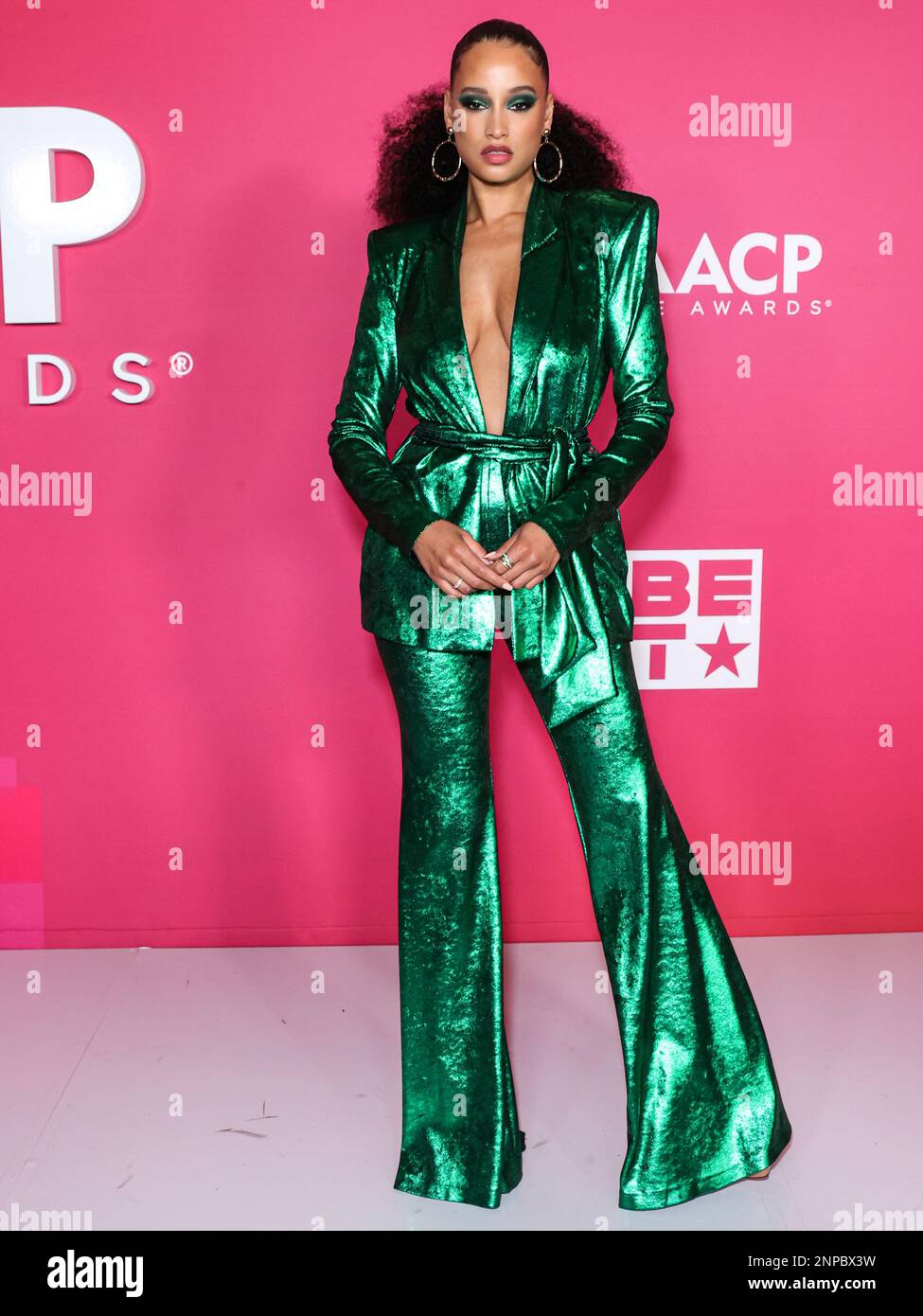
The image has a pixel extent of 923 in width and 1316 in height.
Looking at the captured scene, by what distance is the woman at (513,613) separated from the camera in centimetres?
192

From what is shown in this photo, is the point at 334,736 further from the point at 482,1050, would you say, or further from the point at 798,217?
the point at 798,217

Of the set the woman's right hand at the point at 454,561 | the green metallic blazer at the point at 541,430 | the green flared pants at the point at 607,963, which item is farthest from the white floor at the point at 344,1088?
the woman's right hand at the point at 454,561

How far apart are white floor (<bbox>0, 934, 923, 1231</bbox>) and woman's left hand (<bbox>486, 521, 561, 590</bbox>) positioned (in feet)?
3.31

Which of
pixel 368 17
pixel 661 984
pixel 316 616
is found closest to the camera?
pixel 661 984

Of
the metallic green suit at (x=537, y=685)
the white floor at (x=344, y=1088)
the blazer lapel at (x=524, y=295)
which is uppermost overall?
the blazer lapel at (x=524, y=295)

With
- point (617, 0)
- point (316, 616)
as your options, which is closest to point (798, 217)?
point (617, 0)

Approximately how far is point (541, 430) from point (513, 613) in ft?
0.92

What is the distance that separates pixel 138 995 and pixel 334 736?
0.70 metres

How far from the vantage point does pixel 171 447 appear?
2787mm

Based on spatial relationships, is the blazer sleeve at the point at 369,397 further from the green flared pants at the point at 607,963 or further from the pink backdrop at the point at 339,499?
the pink backdrop at the point at 339,499

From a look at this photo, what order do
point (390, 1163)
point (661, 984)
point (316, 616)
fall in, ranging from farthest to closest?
point (316, 616) → point (390, 1163) → point (661, 984)

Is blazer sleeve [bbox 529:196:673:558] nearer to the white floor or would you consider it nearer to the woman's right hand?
the woman's right hand

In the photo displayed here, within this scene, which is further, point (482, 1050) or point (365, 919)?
point (365, 919)

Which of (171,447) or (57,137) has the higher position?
(57,137)
